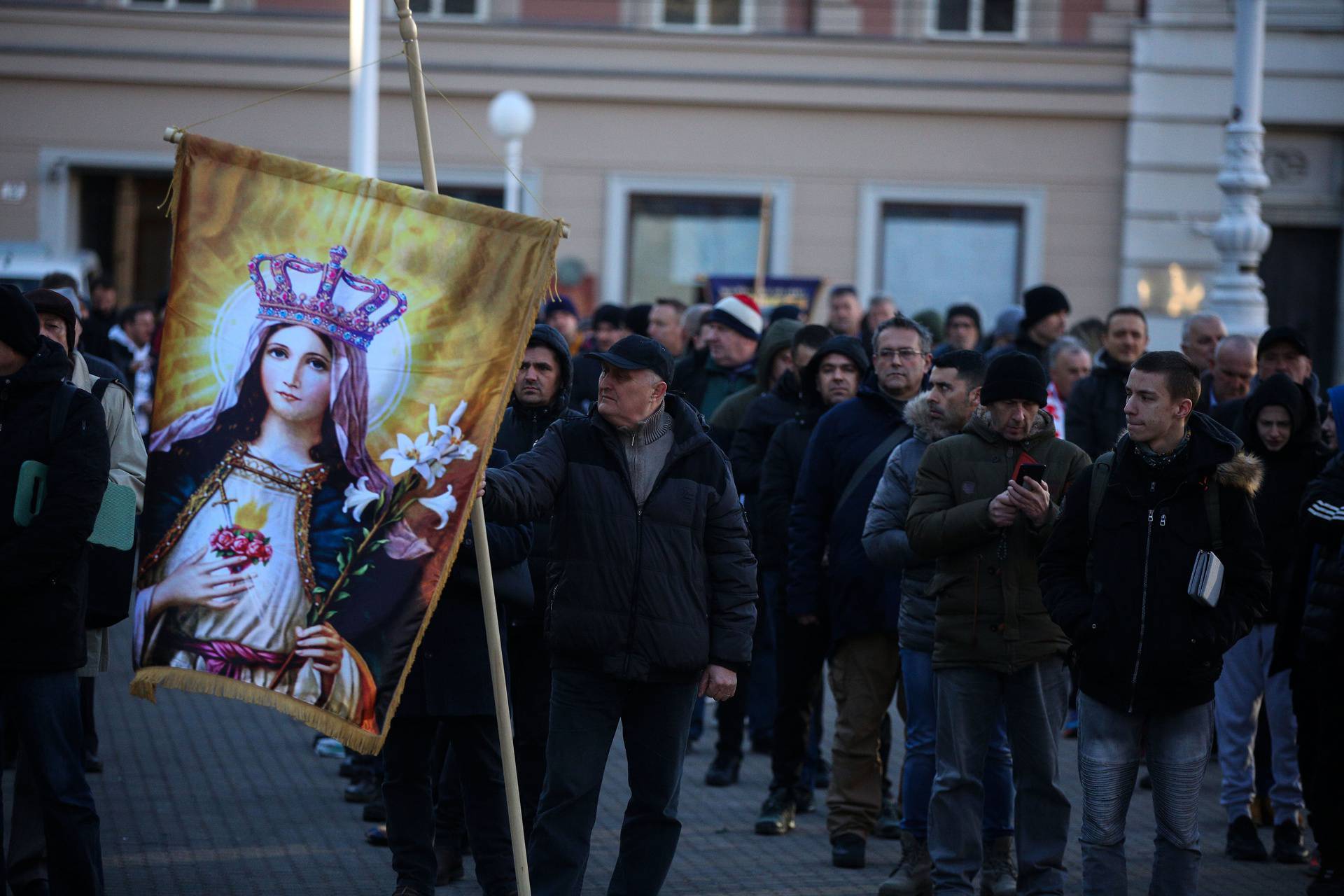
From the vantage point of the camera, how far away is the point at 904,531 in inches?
273

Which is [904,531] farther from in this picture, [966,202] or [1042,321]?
[966,202]

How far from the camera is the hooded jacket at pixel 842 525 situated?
7.50 m

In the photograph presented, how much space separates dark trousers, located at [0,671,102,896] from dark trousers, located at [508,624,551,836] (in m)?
1.72

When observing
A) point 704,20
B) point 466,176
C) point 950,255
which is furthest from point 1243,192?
point 466,176

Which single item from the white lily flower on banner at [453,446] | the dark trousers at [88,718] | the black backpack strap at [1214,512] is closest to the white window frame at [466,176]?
the dark trousers at [88,718]

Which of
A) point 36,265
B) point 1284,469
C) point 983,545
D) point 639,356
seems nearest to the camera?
point 639,356

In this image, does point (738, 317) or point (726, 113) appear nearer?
point (738, 317)

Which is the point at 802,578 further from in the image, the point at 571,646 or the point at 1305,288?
the point at 1305,288

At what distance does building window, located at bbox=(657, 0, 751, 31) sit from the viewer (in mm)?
21516

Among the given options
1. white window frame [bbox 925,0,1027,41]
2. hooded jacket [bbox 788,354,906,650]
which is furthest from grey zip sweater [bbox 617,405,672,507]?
white window frame [bbox 925,0,1027,41]

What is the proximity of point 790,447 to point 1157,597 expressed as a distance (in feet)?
9.34

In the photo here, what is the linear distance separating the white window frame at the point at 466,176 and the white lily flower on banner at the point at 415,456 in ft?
52.4

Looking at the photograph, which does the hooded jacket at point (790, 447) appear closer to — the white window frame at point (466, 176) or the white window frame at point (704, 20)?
the white window frame at point (466, 176)

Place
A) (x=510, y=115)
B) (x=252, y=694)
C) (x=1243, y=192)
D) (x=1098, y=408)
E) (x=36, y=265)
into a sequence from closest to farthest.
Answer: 1. (x=252, y=694)
2. (x=1098, y=408)
3. (x=1243, y=192)
4. (x=510, y=115)
5. (x=36, y=265)
